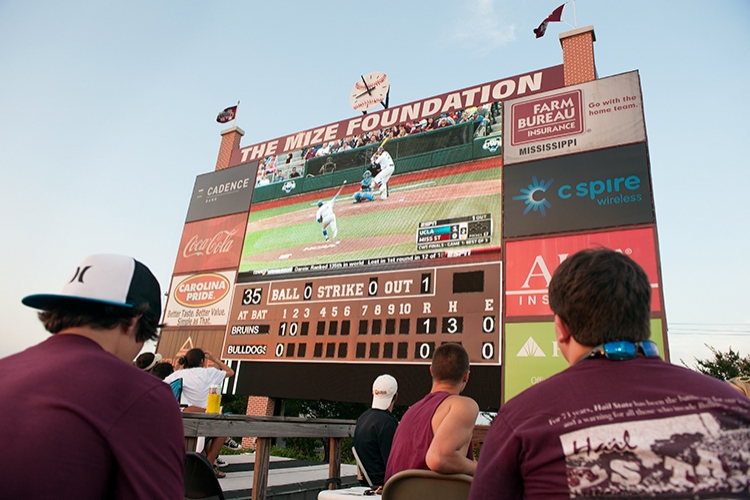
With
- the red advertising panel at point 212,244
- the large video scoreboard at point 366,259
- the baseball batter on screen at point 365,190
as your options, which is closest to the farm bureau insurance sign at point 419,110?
the large video scoreboard at point 366,259

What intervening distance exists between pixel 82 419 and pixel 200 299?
10574mm

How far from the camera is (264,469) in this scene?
3758mm

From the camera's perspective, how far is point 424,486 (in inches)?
66.7

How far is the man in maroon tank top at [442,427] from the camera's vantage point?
6.09ft

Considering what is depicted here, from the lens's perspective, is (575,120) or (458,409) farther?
(575,120)

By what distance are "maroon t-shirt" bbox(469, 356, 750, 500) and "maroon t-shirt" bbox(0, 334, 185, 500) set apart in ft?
2.32

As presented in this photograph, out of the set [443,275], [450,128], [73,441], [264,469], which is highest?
[450,128]

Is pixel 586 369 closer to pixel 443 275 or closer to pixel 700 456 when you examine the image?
pixel 700 456

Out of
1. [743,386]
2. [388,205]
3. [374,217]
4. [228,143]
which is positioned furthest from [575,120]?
[228,143]

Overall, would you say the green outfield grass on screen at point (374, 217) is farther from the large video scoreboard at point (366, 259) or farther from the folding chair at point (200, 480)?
the folding chair at point (200, 480)

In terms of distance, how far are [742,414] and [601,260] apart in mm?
398

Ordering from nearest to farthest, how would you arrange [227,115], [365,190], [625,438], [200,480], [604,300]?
[625,438] < [604,300] < [200,480] < [365,190] < [227,115]

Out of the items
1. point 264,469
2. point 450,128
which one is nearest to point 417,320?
point 450,128

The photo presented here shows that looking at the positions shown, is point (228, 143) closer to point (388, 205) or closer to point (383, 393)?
point (388, 205)
